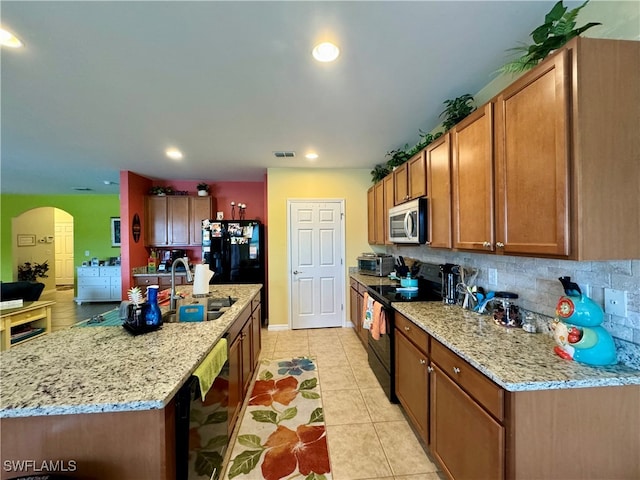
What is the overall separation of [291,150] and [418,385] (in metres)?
2.91

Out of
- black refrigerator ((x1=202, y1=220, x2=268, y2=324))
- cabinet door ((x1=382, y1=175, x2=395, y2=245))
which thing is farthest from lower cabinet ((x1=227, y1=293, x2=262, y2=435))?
cabinet door ((x1=382, y1=175, x2=395, y2=245))

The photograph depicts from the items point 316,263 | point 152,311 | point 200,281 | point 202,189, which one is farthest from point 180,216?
point 152,311

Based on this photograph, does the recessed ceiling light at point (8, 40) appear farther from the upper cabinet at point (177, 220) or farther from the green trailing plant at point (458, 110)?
the upper cabinet at point (177, 220)

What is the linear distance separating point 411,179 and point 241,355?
7.26 feet

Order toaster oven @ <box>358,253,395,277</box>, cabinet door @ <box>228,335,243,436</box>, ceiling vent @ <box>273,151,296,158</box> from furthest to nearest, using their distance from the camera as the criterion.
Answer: toaster oven @ <box>358,253,395,277</box> < ceiling vent @ <box>273,151,296,158</box> < cabinet door @ <box>228,335,243,436</box>

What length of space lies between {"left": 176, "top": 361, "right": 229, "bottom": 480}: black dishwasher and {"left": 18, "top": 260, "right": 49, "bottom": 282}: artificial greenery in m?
8.91

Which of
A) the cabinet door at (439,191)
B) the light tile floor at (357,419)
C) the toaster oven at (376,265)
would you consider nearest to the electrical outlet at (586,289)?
the cabinet door at (439,191)

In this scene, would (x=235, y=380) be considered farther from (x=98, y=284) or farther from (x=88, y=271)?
(x=88, y=271)

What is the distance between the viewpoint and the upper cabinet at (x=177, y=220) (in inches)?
201

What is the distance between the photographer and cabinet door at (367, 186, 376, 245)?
4005mm

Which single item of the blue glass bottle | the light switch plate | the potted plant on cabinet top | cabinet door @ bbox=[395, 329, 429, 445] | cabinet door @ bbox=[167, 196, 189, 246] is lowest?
cabinet door @ bbox=[395, 329, 429, 445]

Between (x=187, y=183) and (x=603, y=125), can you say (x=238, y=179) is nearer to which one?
(x=187, y=183)

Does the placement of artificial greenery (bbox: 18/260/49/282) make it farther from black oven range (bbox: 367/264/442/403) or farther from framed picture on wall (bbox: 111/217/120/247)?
black oven range (bbox: 367/264/442/403)

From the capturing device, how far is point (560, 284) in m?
1.50
